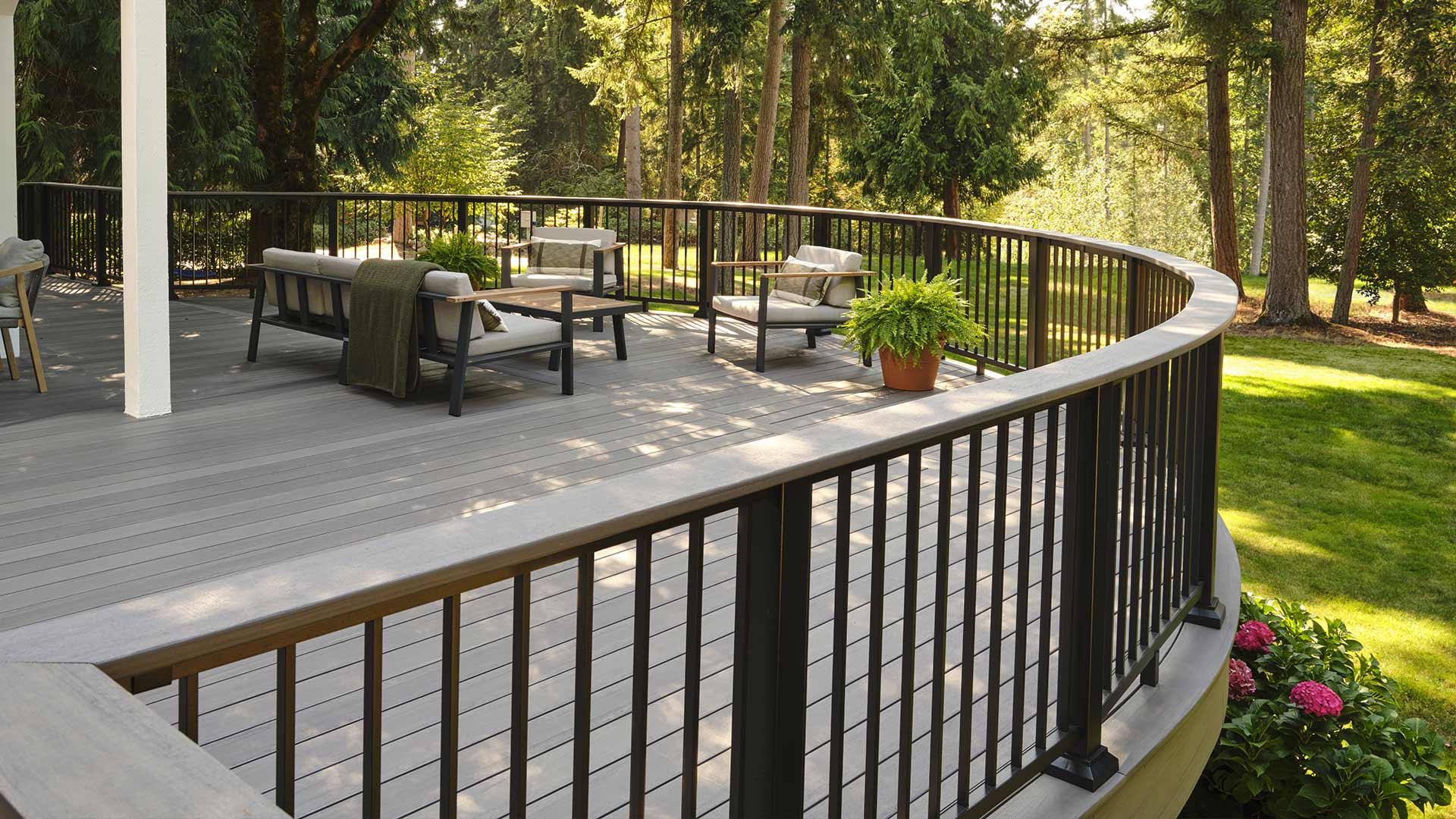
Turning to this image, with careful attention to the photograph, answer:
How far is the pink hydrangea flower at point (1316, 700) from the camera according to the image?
4188mm

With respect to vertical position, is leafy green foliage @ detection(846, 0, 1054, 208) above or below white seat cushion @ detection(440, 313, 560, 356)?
above

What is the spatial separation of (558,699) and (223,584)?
1878mm

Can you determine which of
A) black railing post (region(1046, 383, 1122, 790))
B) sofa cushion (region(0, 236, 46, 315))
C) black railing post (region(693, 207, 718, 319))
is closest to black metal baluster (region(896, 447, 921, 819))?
black railing post (region(1046, 383, 1122, 790))

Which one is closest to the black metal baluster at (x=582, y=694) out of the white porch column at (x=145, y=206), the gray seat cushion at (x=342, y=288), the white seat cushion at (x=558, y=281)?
the gray seat cushion at (x=342, y=288)

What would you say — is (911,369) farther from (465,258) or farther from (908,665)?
(908,665)

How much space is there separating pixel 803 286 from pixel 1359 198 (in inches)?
574

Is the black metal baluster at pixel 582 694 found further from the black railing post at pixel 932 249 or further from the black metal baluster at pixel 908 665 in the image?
the black railing post at pixel 932 249

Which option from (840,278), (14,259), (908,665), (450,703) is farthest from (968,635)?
(14,259)

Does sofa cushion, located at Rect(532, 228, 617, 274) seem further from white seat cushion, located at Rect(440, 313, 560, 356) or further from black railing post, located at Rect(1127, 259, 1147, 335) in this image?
black railing post, located at Rect(1127, 259, 1147, 335)

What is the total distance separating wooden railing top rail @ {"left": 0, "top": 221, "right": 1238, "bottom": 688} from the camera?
1018 millimetres

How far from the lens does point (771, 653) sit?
1.67m

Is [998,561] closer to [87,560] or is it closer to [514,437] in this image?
[87,560]

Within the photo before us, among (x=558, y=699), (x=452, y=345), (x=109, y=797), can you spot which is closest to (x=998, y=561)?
(x=558, y=699)

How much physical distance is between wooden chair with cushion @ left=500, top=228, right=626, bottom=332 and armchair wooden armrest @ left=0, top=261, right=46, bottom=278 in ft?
10.9
